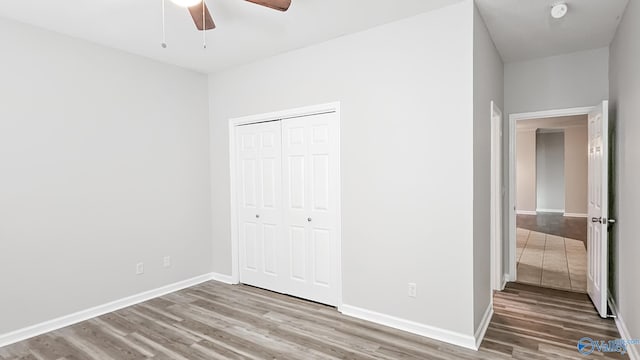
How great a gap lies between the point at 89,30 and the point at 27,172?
4.60 feet

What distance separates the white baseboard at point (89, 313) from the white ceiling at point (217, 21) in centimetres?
267

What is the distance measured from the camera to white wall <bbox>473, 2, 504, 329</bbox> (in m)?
2.70

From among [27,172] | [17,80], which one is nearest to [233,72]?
[17,80]

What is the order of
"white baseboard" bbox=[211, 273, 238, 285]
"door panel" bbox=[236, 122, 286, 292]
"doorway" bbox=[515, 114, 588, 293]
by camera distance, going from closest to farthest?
"door panel" bbox=[236, 122, 286, 292], "white baseboard" bbox=[211, 273, 238, 285], "doorway" bbox=[515, 114, 588, 293]

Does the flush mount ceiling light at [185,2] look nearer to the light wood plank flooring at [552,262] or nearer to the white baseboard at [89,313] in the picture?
the white baseboard at [89,313]

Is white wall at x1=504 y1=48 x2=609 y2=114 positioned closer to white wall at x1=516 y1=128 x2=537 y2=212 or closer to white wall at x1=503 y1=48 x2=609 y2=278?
white wall at x1=503 y1=48 x2=609 y2=278

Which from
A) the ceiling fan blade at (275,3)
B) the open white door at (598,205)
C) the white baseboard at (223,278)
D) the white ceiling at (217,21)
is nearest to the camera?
the ceiling fan blade at (275,3)

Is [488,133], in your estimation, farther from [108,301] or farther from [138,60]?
[108,301]

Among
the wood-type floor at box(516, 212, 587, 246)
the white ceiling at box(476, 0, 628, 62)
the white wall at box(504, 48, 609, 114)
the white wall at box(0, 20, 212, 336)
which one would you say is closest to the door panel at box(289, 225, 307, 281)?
the white wall at box(0, 20, 212, 336)

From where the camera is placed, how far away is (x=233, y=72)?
424 centimetres

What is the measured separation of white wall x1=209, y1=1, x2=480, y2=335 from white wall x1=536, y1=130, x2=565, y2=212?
9450 millimetres
